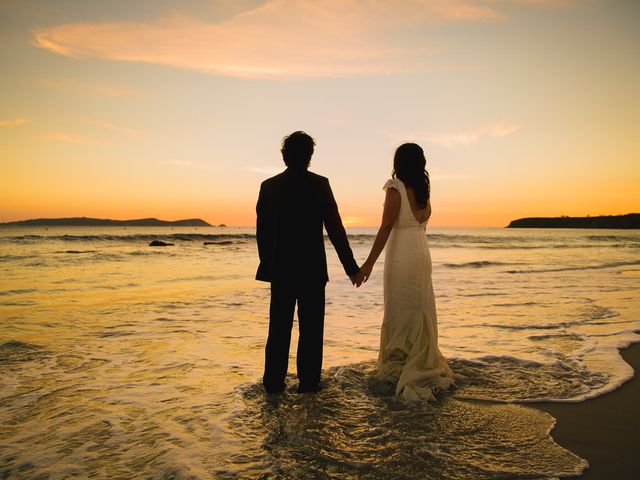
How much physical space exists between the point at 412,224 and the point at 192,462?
2.85 m

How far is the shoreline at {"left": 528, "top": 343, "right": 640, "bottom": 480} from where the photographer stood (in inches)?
117

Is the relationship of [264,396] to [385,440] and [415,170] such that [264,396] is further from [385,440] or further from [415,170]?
[415,170]

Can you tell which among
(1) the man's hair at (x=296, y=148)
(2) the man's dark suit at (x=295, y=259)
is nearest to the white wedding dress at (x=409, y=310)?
(2) the man's dark suit at (x=295, y=259)

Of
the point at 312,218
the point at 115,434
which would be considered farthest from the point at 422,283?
the point at 115,434

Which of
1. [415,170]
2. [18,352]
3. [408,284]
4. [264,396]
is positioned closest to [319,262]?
[408,284]

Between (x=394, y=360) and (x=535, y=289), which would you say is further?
(x=535, y=289)

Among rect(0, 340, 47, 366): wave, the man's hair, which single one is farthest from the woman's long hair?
rect(0, 340, 47, 366): wave

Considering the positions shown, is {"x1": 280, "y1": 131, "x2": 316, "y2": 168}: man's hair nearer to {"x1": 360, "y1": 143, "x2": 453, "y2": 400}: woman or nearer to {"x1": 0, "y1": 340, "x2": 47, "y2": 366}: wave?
{"x1": 360, "y1": 143, "x2": 453, "y2": 400}: woman

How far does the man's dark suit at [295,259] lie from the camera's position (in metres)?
4.41

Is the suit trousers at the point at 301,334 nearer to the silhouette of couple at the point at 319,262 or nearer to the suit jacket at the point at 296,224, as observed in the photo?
the silhouette of couple at the point at 319,262

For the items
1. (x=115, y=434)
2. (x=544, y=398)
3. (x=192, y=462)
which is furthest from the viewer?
(x=544, y=398)

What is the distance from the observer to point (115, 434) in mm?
3547

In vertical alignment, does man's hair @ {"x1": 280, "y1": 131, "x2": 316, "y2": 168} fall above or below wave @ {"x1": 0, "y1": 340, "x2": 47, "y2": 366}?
above

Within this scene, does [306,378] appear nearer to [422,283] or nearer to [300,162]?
[422,283]
